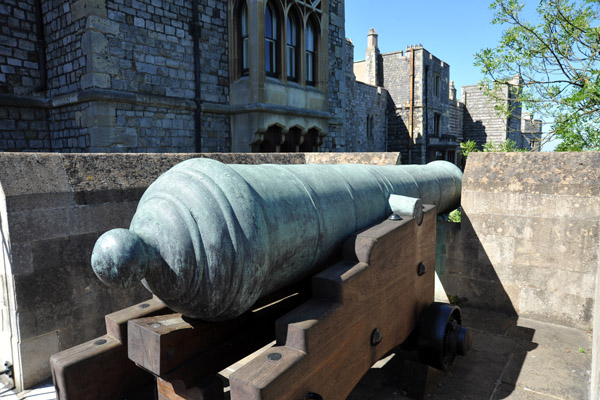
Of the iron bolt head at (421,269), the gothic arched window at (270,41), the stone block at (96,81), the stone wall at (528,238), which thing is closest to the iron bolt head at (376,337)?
the iron bolt head at (421,269)

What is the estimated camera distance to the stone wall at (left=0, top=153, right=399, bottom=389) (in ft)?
7.13

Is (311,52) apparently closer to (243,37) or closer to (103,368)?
(243,37)

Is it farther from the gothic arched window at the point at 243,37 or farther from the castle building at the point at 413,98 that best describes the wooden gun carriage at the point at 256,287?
the castle building at the point at 413,98

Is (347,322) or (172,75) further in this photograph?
(172,75)

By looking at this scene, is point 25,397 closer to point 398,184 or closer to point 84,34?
point 398,184

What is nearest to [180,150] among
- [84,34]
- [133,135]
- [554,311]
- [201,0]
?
[133,135]

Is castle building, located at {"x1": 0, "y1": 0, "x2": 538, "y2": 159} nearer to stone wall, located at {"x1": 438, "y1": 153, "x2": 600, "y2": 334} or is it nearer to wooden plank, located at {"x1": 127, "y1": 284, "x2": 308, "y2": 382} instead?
stone wall, located at {"x1": 438, "y1": 153, "x2": 600, "y2": 334}

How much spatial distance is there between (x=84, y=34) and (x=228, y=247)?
679 centimetres

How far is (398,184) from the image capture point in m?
2.67

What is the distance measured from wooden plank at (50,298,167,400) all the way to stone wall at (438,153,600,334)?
330 cm

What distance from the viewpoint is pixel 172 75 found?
305 inches

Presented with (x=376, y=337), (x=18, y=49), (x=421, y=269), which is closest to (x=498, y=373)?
(x=421, y=269)

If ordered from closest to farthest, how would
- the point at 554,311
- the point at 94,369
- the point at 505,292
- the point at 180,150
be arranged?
the point at 94,369 < the point at 554,311 < the point at 505,292 < the point at 180,150

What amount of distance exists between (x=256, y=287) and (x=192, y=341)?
1.32 feet
